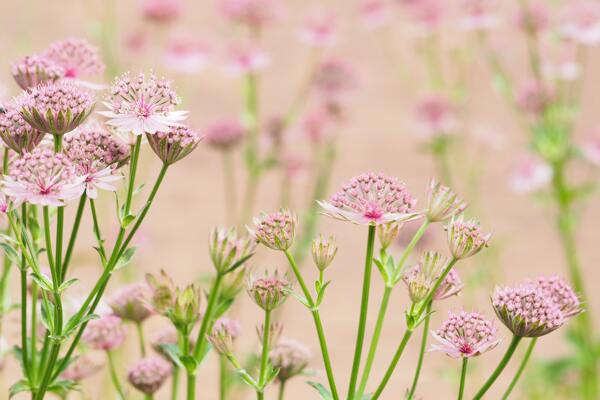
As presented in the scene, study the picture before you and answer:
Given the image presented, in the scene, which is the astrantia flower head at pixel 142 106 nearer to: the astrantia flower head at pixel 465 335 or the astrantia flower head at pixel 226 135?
the astrantia flower head at pixel 465 335

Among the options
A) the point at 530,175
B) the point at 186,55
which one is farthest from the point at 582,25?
the point at 186,55

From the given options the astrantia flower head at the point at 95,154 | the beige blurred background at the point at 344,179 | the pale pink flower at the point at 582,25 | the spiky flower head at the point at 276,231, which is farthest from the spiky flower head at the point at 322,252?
the pale pink flower at the point at 582,25

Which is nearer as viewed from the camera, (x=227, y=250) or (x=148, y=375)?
(x=227, y=250)

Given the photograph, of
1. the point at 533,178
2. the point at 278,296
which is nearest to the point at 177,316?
the point at 278,296

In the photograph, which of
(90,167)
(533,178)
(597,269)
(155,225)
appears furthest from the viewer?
(155,225)

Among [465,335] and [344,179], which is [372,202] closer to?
[465,335]

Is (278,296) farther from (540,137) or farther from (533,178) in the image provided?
(533,178)
